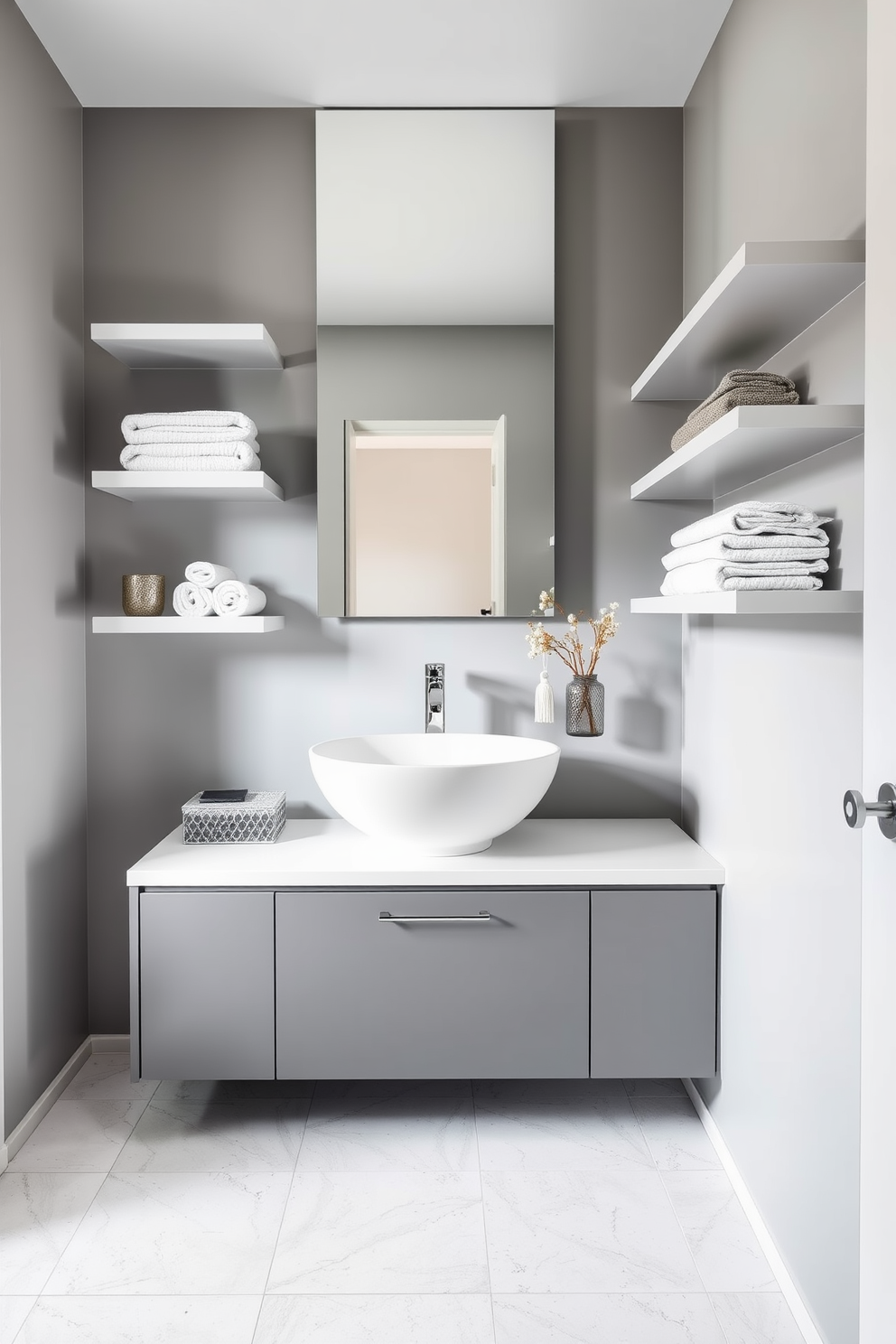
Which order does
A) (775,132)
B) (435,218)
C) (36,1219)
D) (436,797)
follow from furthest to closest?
(435,218)
(436,797)
(36,1219)
(775,132)

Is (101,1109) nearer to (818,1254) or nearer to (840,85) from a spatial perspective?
(818,1254)

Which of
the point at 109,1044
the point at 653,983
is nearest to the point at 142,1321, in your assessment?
the point at 109,1044

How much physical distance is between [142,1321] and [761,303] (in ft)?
6.35

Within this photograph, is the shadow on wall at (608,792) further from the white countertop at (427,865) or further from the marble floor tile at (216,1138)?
the marble floor tile at (216,1138)

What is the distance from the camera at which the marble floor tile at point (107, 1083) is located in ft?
7.42

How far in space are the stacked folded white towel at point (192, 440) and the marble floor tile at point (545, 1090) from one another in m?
1.59

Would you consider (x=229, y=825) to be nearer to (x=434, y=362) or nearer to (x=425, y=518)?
(x=425, y=518)

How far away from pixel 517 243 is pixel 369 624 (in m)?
1.03

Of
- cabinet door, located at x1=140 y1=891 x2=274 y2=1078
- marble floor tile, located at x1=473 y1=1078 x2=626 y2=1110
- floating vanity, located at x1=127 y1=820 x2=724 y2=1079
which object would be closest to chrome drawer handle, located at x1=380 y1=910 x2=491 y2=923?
floating vanity, located at x1=127 y1=820 x2=724 y2=1079

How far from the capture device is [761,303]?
150cm

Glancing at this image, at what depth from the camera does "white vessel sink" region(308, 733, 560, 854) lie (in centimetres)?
190

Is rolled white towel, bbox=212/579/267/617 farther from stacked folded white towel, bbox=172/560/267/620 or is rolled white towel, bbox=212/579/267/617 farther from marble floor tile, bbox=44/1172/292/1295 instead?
marble floor tile, bbox=44/1172/292/1295

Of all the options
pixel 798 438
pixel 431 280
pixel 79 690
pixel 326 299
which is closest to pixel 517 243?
pixel 431 280

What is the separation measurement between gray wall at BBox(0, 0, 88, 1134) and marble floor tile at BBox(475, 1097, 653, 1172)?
1051 millimetres
